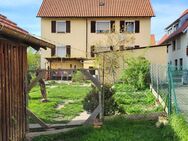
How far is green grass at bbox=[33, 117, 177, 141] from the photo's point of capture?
1156 cm

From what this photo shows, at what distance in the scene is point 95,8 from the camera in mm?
50719

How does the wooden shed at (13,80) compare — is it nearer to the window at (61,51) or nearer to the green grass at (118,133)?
A: the green grass at (118,133)

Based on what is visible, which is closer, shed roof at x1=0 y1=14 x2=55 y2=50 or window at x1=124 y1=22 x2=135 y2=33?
shed roof at x1=0 y1=14 x2=55 y2=50

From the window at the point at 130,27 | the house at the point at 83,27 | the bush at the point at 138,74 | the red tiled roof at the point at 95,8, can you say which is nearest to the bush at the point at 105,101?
the bush at the point at 138,74

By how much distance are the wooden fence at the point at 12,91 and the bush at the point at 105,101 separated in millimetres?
3505

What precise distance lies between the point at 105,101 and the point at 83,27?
35.2 meters

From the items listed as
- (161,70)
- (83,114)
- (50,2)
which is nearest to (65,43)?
(50,2)

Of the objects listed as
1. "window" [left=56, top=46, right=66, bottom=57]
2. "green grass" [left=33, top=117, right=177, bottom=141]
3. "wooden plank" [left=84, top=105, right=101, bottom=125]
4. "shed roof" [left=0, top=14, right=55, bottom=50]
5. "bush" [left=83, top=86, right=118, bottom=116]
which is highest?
"window" [left=56, top=46, right=66, bottom=57]

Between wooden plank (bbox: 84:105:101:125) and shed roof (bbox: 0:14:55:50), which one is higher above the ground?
shed roof (bbox: 0:14:55:50)

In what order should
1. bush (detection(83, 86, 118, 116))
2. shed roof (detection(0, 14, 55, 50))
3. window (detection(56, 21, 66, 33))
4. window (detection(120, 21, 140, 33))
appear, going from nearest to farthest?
shed roof (detection(0, 14, 55, 50)) < bush (detection(83, 86, 118, 116)) < window (detection(120, 21, 140, 33)) < window (detection(56, 21, 66, 33))

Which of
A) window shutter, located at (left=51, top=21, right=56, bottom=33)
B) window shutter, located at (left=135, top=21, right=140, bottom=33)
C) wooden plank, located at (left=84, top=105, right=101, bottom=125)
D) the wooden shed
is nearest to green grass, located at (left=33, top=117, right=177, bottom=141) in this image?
wooden plank, located at (left=84, top=105, right=101, bottom=125)

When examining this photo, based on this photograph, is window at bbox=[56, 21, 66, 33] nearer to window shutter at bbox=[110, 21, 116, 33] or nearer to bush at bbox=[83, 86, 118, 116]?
window shutter at bbox=[110, 21, 116, 33]

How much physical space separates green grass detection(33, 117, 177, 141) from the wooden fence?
99cm

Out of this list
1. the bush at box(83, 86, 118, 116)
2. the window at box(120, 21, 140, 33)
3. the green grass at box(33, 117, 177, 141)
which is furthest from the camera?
the window at box(120, 21, 140, 33)
